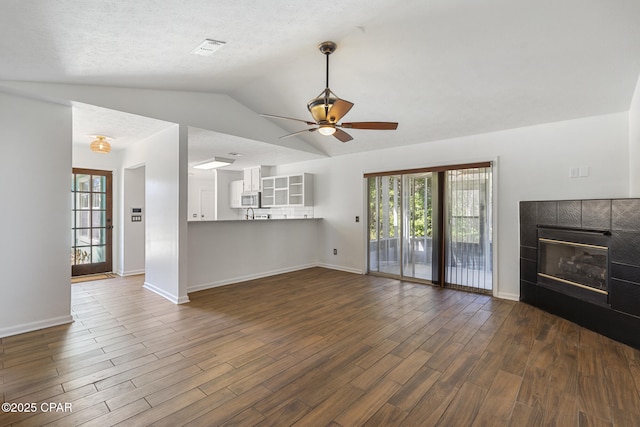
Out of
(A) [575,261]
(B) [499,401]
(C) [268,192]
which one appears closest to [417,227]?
(A) [575,261]

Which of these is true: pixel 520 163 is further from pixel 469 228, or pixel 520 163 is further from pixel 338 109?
pixel 338 109

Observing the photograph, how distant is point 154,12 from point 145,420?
2.65 m

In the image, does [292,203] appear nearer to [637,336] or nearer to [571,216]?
[571,216]

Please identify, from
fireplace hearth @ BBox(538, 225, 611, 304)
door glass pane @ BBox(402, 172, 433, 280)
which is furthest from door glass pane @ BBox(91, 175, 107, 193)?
fireplace hearth @ BBox(538, 225, 611, 304)

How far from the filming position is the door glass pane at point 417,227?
16.2 ft

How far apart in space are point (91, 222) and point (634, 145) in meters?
8.02

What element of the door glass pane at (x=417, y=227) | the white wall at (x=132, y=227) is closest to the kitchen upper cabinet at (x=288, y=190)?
the door glass pane at (x=417, y=227)

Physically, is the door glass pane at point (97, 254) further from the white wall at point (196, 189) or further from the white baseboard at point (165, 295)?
the white wall at point (196, 189)

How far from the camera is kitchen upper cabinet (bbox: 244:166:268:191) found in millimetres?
7262

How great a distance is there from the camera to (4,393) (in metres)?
2.00

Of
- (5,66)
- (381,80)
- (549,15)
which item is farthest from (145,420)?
(549,15)

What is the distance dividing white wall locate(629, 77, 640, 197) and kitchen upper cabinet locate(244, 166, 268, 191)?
20.4 ft

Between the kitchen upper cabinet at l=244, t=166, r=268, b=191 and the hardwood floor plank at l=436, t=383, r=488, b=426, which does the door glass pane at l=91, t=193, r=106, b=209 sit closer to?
the kitchen upper cabinet at l=244, t=166, r=268, b=191

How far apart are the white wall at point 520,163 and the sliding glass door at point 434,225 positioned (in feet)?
0.56
